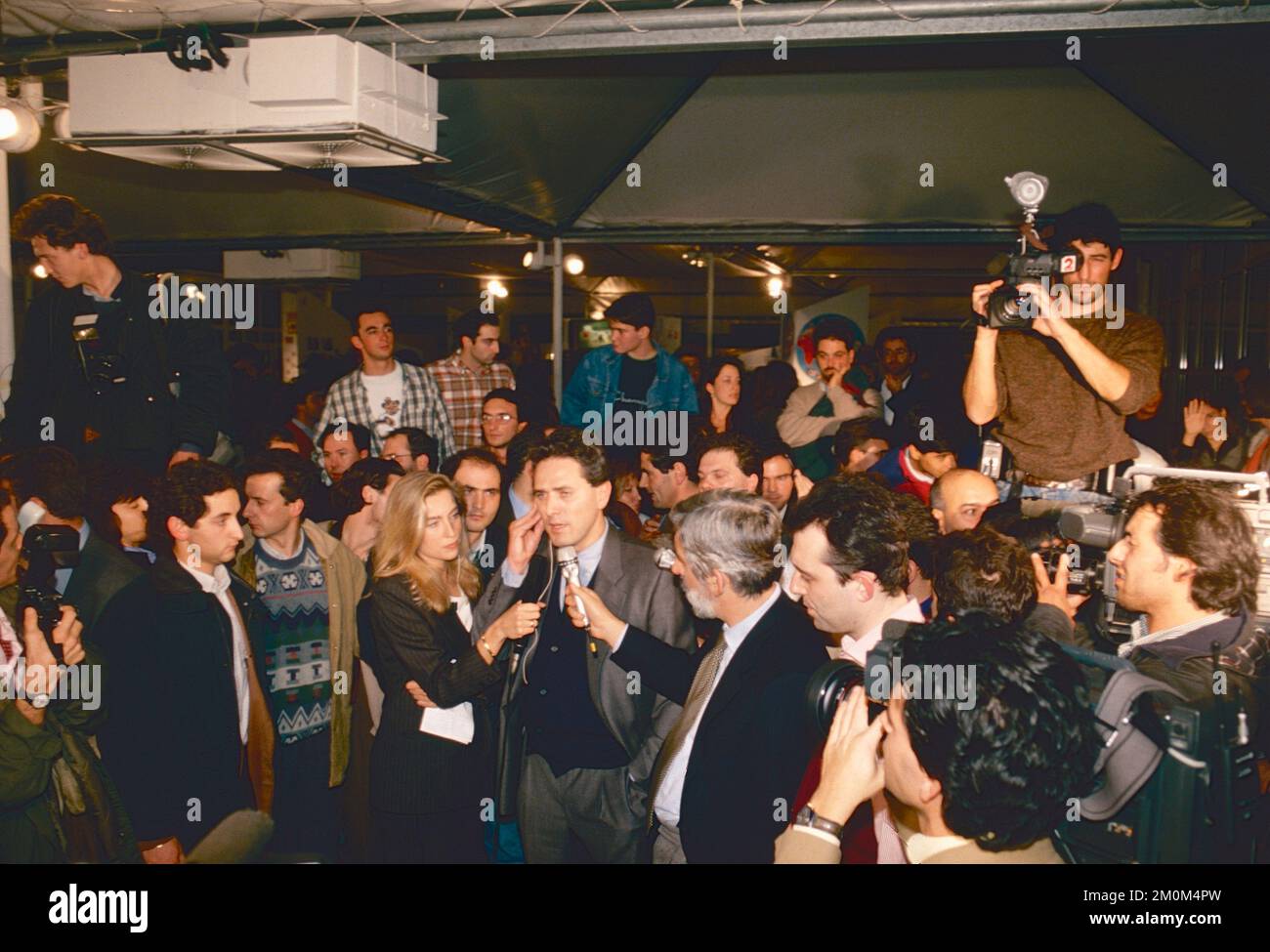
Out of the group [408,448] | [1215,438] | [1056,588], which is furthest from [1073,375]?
[1215,438]

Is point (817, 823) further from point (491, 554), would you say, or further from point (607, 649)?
point (491, 554)

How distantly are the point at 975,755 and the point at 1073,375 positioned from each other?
4.89ft

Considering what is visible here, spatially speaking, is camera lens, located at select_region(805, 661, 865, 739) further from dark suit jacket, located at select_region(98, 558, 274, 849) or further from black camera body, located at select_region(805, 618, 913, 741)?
dark suit jacket, located at select_region(98, 558, 274, 849)

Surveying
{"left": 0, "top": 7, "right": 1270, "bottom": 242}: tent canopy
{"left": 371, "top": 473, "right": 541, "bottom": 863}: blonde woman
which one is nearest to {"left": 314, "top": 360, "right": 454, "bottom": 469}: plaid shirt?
{"left": 0, "top": 7, "right": 1270, "bottom": 242}: tent canopy

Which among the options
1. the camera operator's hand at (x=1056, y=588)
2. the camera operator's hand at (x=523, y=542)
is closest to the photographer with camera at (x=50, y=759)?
the camera operator's hand at (x=523, y=542)

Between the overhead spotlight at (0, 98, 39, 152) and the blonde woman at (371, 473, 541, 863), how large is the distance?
6.19 feet

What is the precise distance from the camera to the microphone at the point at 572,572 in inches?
101

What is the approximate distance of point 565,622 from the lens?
9.43 feet

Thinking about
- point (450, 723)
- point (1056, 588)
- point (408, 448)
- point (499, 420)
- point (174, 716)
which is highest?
point (499, 420)

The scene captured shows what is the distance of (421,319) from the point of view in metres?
18.1

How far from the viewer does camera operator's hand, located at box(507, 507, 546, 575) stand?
9.92ft

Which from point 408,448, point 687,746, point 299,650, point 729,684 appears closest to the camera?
point 729,684

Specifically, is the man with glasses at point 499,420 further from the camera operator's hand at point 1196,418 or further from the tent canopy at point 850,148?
the camera operator's hand at point 1196,418
